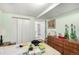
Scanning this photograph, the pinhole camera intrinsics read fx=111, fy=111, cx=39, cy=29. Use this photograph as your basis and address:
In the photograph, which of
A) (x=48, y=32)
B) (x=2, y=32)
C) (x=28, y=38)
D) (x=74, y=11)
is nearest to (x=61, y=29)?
(x=48, y=32)

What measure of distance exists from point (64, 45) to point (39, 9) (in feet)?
2.30

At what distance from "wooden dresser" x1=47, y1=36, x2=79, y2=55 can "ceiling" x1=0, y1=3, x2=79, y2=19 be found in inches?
16.1

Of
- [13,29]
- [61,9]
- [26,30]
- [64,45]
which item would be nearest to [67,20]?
[61,9]

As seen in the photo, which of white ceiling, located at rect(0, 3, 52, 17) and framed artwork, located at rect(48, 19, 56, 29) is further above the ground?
white ceiling, located at rect(0, 3, 52, 17)

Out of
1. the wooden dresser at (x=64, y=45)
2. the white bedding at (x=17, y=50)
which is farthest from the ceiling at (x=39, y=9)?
the white bedding at (x=17, y=50)

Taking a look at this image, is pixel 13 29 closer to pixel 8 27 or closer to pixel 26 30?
pixel 8 27

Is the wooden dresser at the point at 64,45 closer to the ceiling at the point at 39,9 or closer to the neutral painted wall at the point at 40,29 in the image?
the neutral painted wall at the point at 40,29

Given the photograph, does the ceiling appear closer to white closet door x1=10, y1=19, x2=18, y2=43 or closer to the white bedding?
white closet door x1=10, y1=19, x2=18, y2=43

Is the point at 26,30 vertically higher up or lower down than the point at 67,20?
lower down

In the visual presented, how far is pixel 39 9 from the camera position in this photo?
1811 mm

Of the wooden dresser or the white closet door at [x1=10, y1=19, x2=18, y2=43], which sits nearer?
the wooden dresser

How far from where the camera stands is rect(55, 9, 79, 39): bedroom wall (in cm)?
169

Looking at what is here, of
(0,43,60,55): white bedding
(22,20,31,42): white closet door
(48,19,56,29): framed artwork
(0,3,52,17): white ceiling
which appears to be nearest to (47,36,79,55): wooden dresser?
(0,43,60,55): white bedding
